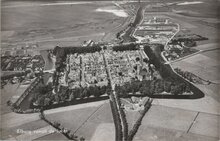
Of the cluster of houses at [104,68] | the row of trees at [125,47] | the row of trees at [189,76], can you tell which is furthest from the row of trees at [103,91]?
the row of trees at [125,47]

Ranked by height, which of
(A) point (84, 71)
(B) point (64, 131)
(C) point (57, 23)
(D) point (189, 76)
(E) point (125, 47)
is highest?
(C) point (57, 23)

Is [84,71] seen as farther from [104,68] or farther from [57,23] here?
[57,23]

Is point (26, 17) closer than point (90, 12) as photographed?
Yes

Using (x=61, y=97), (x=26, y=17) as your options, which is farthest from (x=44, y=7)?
(x=61, y=97)

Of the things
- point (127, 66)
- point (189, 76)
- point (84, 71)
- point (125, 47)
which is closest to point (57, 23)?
point (125, 47)

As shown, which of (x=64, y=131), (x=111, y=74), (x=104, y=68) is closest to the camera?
(x=64, y=131)

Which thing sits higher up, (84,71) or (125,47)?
(125,47)

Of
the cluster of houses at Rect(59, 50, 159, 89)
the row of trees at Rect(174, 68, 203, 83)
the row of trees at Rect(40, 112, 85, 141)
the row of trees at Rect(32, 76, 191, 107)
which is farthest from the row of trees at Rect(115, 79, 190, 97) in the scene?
the row of trees at Rect(40, 112, 85, 141)

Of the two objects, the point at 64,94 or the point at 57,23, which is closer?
the point at 64,94

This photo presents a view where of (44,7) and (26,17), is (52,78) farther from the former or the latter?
(44,7)
